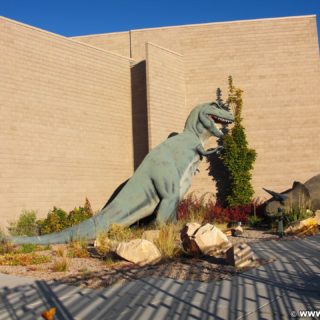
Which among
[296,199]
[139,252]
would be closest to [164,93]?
[296,199]

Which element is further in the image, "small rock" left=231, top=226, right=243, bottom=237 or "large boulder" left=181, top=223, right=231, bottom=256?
"small rock" left=231, top=226, right=243, bottom=237

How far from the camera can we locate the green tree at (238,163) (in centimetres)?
1566

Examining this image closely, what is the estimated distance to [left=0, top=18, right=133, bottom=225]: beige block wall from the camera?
493 inches

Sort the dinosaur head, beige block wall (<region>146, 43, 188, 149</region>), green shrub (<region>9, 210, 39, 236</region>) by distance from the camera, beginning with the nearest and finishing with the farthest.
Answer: the dinosaur head, green shrub (<region>9, 210, 39, 236</region>), beige block wall (<region>146, 43, 188, 149</region>)

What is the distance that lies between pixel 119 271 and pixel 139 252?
67 cm

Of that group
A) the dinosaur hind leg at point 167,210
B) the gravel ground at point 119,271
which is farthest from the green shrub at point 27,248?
the dinosaur hind leg at point 167,210

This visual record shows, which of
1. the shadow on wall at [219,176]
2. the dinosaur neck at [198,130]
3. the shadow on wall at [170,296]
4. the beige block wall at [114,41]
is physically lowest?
the shadow on wall at [170,296]

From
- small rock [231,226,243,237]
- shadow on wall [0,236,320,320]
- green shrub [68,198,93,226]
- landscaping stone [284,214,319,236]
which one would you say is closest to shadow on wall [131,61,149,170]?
green shrub [68,198,93,226]

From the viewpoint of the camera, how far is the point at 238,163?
623 inches

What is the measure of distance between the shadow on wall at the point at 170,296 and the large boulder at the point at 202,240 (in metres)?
0.98

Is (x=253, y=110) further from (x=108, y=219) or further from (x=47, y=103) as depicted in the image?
(x=108, y=219)

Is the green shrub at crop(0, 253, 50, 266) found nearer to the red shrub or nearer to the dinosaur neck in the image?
the dinosaur neck

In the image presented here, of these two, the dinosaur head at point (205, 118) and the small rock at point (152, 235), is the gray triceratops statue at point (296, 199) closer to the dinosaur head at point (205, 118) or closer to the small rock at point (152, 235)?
the dinosaur head at point (205, 118)

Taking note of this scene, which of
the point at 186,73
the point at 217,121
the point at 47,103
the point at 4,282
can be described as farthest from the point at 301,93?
the point at 4,282
